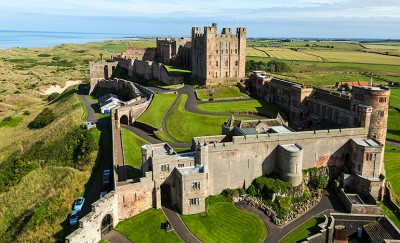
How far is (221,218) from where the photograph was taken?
4350 cm

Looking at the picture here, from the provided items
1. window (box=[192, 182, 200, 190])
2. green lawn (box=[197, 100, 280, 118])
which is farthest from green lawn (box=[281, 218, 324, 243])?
green lawn (box=[197, 100, 280, 118])

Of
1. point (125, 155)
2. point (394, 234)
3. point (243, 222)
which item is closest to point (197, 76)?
point (125, 155)

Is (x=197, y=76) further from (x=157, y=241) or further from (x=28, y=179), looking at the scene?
(x=157, y=241)

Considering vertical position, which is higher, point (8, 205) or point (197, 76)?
point (197, 76)

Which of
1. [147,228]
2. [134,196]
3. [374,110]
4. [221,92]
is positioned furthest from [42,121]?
[374,110]

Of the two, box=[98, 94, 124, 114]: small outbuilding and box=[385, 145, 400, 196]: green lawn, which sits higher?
box=[98, 94, 124, 114]: small outbuilding

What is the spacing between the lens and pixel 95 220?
38.0m

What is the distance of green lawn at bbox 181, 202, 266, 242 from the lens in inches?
1587

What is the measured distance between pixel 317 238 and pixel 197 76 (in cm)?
6084

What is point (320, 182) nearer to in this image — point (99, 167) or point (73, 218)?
point (99, 167)

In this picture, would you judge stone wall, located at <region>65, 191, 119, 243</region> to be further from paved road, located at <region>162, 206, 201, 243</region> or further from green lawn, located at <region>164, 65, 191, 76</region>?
green lawn, located at <region>164, 65, 191, 76</region>

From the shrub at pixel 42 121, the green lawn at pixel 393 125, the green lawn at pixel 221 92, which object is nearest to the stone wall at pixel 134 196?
the green lawn at pixel 221 92

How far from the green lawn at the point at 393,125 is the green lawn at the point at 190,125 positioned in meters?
39.6

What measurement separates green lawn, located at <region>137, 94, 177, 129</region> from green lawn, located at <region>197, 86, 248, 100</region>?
6.65 meters
